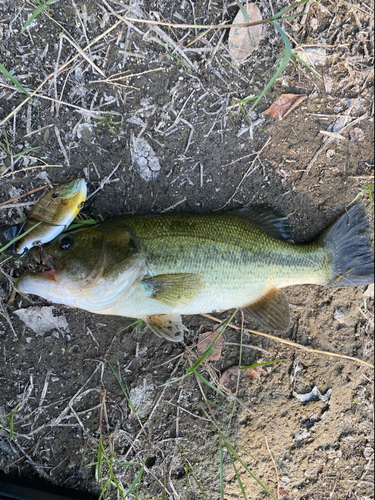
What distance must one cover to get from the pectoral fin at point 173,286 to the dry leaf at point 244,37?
78.7 inches

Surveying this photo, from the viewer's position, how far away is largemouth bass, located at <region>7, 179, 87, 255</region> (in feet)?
7.70

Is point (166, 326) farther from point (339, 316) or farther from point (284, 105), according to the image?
point (284, 105)

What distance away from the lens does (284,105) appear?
290cm

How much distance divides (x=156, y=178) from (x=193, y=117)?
641 millimetres

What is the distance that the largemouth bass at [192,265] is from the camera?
222cm

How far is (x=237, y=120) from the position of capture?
9.32 ft

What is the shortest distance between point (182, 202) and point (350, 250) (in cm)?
163

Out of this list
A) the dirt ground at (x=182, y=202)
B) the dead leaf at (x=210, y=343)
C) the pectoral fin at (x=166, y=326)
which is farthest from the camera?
the dead leaf at (x=210, y=343)

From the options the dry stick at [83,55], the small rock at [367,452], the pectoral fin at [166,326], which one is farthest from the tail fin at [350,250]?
the dry stick at [83,55]

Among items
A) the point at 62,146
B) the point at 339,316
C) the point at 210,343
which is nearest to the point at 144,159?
the point at 62,146

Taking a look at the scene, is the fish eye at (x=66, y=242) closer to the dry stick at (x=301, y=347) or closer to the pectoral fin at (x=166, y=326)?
the pectoral fin at (x=166, y=326)

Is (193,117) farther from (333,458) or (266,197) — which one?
(333,458)

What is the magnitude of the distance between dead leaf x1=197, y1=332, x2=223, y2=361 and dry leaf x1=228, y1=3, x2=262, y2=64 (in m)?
2.49

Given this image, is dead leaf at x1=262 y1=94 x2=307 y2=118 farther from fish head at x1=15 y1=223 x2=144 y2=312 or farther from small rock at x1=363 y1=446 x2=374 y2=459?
small rock at x1=363 y1=446 x2=374 y2=459
